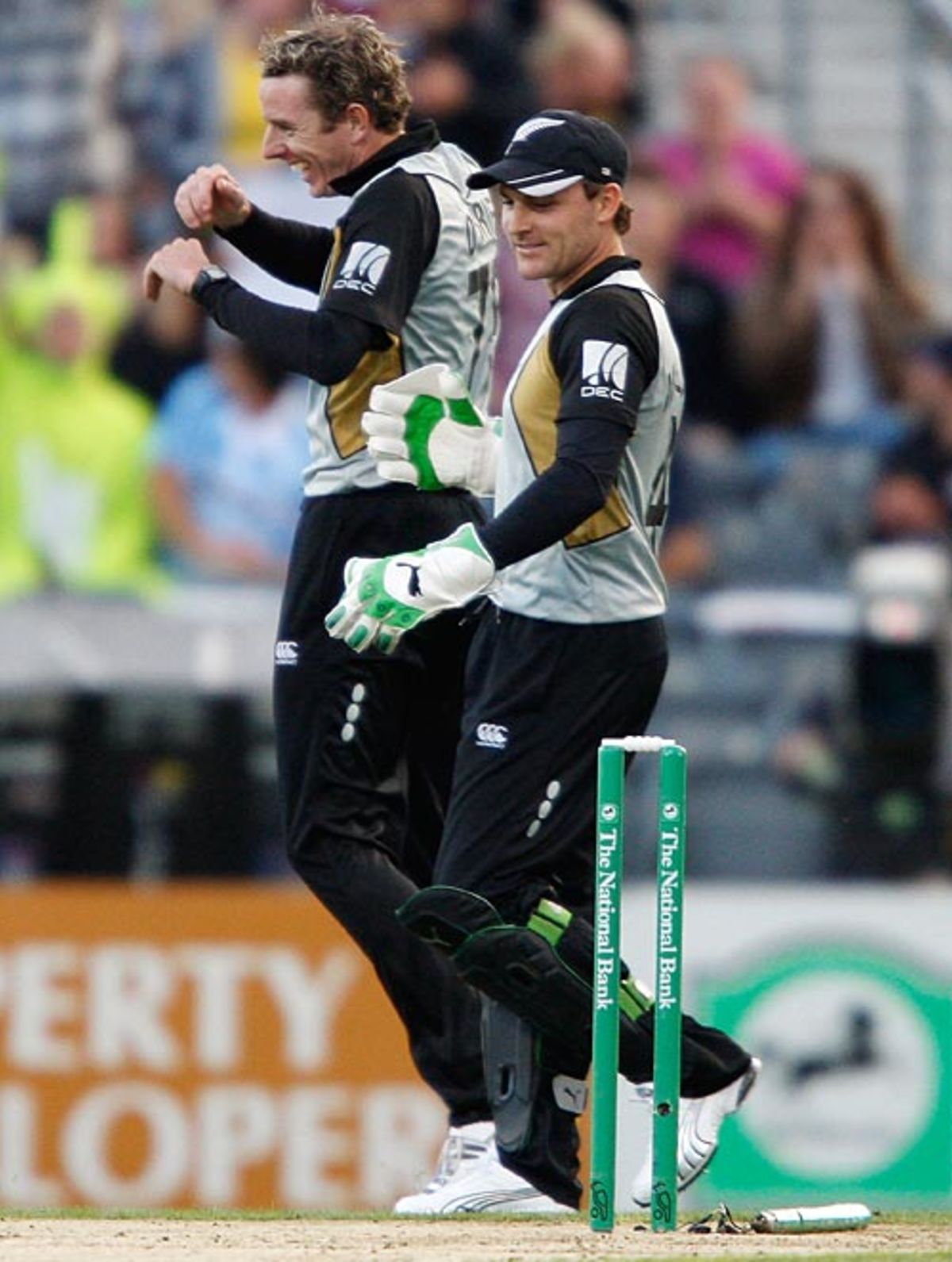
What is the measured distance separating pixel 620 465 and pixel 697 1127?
3.91 ft

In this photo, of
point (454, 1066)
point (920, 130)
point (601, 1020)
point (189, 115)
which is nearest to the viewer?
point (601, 1020)

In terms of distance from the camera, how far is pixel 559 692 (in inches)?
195

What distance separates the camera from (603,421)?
4.75 meters

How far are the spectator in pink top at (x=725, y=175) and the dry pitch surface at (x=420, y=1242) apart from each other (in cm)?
711

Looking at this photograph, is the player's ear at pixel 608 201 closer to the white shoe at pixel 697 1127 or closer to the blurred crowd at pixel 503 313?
the white shoe at pixel 697 1127

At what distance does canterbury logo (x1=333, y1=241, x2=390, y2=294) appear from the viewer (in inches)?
205

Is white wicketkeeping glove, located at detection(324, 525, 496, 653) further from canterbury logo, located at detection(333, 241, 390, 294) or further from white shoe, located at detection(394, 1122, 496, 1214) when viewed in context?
white shoe, located at detection(394, 1122, 496, 1214)

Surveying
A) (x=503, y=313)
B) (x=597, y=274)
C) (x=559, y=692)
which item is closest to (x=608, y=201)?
(x=597, y=274)

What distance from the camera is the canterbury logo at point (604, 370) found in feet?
15.6

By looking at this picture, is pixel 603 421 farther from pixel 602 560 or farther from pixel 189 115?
pixel 189 115

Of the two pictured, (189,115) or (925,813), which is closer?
(925,813)

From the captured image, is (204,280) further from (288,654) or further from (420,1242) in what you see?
(420,1242)

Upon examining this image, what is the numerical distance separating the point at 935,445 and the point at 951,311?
0.76 metres

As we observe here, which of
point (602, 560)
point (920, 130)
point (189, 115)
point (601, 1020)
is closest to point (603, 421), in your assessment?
point (602, 560)
